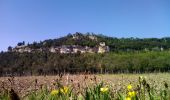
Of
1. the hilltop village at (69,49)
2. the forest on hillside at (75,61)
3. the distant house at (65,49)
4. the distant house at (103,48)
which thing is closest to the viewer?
the forest on hillside at (75,61)

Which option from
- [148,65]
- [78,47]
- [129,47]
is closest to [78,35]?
[78,47]

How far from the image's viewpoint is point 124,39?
179 m

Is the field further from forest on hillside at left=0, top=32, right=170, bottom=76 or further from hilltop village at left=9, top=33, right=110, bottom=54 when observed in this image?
hilltop village at left=9, top=33, right=110, bottom=54

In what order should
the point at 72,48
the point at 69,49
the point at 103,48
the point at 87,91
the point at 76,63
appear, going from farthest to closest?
the point at 103,48 → the point at 72,48 → the point at 69,49 → the point at 76,63 → the point at 87,91

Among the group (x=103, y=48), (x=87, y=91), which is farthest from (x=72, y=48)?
(x=87, y=91)

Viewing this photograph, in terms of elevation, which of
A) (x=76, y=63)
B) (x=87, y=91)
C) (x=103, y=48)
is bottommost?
(x=76, y=63)

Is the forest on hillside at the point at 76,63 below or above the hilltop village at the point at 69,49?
below

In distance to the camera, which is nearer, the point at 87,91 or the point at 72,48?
the point at 87,91

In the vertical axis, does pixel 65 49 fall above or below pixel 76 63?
above

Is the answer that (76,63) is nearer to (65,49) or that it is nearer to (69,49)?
(65,49)

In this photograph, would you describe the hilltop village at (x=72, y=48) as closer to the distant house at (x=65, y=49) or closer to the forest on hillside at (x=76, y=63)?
the distant house at (x=65, y=49)

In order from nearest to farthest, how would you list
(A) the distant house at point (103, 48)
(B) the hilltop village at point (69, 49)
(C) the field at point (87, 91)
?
1. (C) the field at point (87, 91)
2. (B) the hilltop village at point (69, 49)
3. (A) the distant house at point (103, 48)

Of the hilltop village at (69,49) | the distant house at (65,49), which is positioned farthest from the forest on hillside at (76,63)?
the distant house at (65,49)

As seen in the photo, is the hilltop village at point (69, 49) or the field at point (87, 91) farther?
the hilltop village at point (69, 49)
